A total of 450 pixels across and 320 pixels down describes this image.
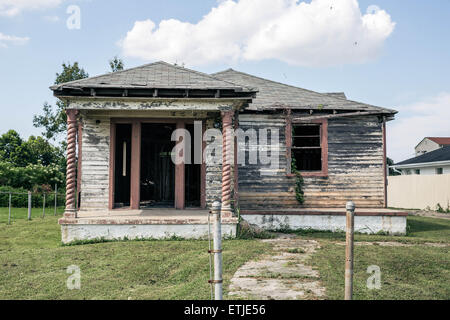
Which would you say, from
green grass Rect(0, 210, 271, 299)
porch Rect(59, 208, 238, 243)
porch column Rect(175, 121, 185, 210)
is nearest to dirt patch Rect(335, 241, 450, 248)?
green grass Rect(0, 210, 271, 299)

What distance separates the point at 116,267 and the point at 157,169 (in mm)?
6344

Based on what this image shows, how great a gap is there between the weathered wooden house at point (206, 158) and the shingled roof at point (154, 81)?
3 centimetres

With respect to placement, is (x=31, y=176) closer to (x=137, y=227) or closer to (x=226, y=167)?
(x=137, y=227)

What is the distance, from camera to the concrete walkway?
4.72 m

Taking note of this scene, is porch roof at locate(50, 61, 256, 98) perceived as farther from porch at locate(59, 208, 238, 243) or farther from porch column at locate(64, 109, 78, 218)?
porch at locate(59, 208, 238, 243)

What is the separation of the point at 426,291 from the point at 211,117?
727 centimetres

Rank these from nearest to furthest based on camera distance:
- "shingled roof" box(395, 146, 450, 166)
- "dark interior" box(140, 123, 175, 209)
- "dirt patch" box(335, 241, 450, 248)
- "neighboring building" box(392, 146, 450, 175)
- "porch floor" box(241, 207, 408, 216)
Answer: "dirt patch" box(335, 241, 450, 248) → "porch floor" box(241, 207, 408, 216) → "dark interior" box(140, 123, 175, 209) → "neighboring building" box(392, 146, 450, 175) → "shingled roof" box(395, 146, 450, 166)

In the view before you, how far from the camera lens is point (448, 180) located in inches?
725

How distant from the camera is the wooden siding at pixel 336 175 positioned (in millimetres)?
11430

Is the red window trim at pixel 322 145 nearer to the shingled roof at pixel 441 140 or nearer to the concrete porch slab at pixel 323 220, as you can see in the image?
the concrete porch slab at pixel 323 220

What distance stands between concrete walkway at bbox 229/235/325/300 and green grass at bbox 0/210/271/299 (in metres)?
0.28

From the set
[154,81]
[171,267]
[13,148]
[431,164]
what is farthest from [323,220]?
[13,148]

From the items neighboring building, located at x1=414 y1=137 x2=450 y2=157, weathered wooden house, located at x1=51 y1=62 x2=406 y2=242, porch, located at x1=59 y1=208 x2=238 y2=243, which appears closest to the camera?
porch, located at x1=59 y1=208 x2=238 y2=243
